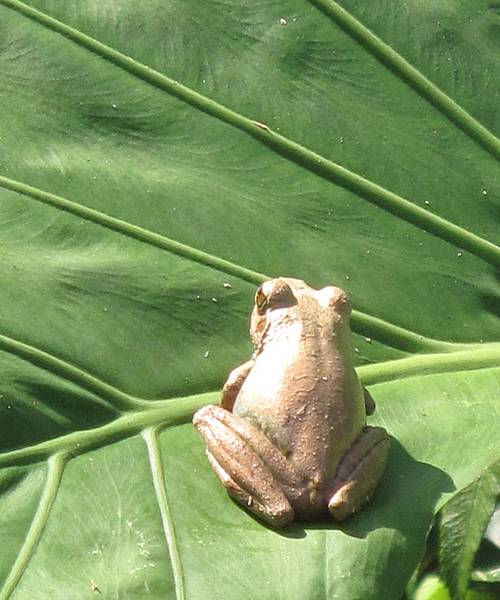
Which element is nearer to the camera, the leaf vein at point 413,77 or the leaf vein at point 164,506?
the leaf vein at point 164,506

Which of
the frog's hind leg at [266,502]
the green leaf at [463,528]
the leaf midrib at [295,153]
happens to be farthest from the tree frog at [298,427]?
the leaf midrib at [295,153]

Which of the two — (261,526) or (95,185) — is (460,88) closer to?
(95,185)

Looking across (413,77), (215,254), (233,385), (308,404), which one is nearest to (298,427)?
(308,404)

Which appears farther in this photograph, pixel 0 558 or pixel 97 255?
pixel 97 255

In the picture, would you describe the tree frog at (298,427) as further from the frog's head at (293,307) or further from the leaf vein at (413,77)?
the leaf vein at (413,77)

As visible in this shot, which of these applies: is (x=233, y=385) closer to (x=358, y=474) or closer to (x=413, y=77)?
(x=358, y=474)

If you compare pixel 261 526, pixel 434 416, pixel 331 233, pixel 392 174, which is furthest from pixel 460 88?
pixel 261 526
